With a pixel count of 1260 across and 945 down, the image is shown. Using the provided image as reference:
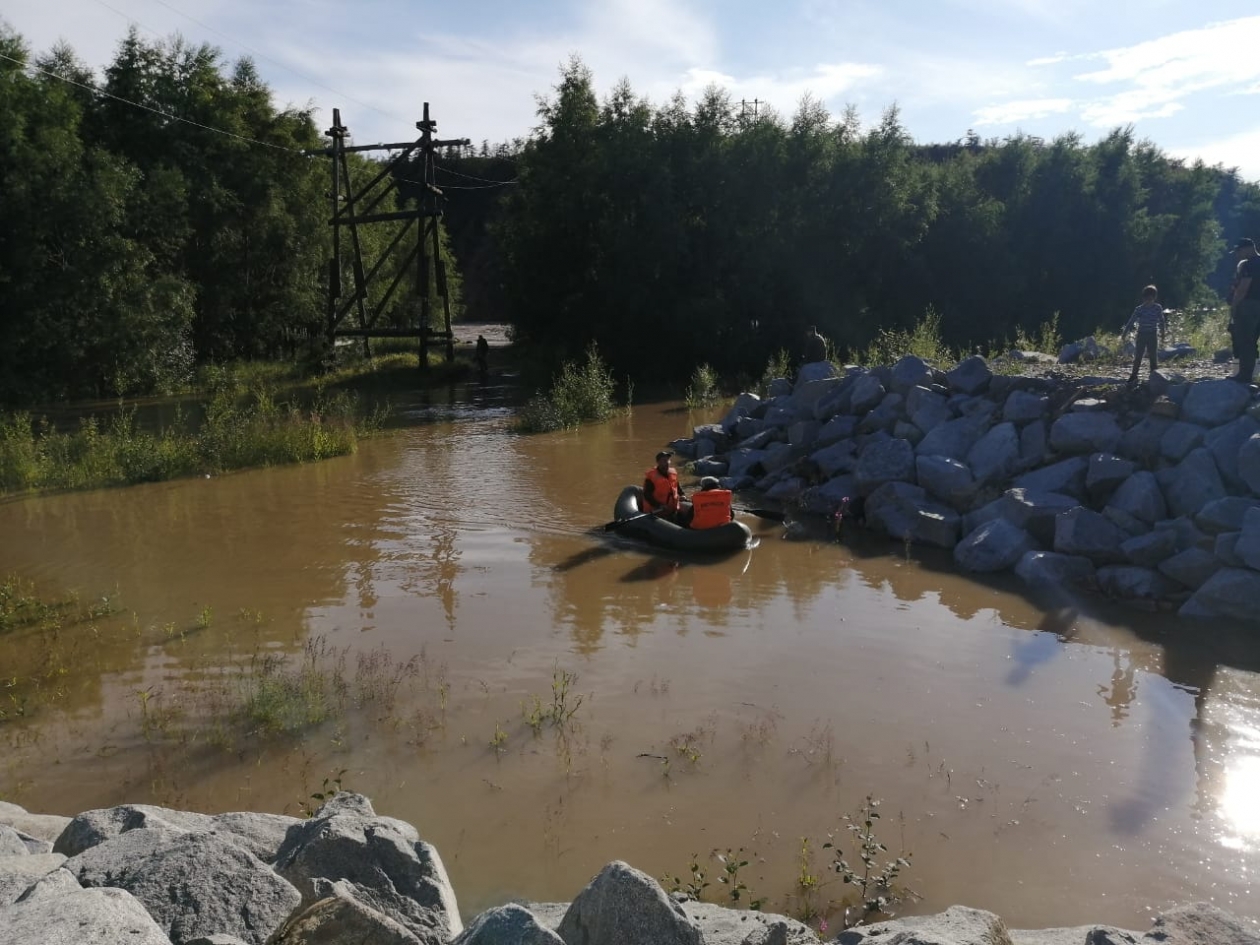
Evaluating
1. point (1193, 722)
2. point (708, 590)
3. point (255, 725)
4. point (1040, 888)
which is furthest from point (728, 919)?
point (708, 590)

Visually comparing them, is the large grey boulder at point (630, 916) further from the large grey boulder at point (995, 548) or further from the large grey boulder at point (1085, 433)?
the large grey boulder at point (1085, 433)

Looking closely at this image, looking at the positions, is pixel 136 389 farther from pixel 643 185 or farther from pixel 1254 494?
pixel 1254 494

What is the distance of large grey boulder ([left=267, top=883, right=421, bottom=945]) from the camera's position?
3.26m

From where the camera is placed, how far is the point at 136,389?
24984 millimetres

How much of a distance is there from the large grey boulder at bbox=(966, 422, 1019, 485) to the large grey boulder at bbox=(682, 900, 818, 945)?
349 inches

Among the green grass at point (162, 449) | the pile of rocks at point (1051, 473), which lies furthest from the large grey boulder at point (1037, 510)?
the green grass at point (162, 449)

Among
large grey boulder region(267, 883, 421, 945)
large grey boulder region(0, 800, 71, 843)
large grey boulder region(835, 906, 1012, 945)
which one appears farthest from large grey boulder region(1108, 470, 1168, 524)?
large grey boulder region(0, 800, 71, 843)

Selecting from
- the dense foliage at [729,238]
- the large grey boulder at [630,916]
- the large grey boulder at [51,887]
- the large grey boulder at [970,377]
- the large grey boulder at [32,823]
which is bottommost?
the large grey boulder at [32,823]

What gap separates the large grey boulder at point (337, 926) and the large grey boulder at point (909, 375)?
12324mm

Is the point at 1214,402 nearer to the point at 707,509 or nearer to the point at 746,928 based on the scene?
the point at 707,509

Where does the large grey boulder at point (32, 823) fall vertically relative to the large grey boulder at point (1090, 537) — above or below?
below

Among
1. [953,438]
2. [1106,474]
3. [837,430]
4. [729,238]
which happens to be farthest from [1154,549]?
[729,238]

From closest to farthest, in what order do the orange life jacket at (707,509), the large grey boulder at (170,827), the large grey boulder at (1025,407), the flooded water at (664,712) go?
the large grey boulder at (170,827) < the flooded water at (664,712) < the orange life jacket at (707,509) < the large grey boulder at (1025,407)

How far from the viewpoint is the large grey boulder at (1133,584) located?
9508 millimetres
